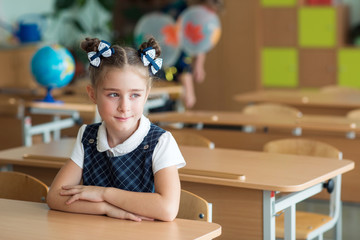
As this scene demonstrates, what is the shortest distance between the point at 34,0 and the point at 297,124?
169 inches

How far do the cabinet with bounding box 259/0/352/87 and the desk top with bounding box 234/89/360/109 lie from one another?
1928mm

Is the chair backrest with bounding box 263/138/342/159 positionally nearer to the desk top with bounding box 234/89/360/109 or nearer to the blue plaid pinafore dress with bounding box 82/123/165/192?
the blue plaid pinafore dress with bounding box 82/123/165/192

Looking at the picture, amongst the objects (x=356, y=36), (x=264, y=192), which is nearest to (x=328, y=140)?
(x=264, y=192)

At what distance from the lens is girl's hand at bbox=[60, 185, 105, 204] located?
1.83 m

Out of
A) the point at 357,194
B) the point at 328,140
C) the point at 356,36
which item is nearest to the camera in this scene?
the point at 357,194

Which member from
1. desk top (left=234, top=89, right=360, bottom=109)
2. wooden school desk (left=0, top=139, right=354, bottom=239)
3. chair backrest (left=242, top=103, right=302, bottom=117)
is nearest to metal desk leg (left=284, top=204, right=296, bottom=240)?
wooden school desk (left=0, top=139, right=354, bottom=239)

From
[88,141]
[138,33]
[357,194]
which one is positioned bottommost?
[357,194]

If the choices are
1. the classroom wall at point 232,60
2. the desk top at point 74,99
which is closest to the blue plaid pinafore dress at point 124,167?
the desk top at point 74,99

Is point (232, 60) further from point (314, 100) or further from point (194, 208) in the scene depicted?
point (194, 208)

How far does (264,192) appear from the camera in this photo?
2.32 m

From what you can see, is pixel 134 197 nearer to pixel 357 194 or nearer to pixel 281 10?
pixel 357 194

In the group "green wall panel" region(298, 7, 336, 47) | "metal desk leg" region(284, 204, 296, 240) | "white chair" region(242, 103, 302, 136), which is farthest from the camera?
"green wall panel" region(298, 7, 336, 47)

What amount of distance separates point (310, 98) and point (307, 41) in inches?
96.0

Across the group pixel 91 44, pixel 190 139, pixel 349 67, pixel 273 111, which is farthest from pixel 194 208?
pixel 349 67
